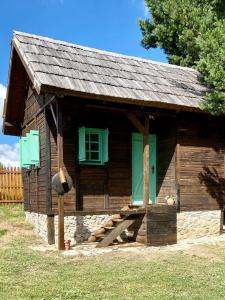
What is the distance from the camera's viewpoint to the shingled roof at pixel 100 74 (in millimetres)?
10298

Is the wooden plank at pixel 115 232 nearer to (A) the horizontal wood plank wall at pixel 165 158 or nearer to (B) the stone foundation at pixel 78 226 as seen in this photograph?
A: (B) the stone foundation at pixel 78 226

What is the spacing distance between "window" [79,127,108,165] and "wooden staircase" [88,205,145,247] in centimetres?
165

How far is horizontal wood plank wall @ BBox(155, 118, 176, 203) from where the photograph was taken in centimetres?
1262

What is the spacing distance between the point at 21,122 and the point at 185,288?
1112cm

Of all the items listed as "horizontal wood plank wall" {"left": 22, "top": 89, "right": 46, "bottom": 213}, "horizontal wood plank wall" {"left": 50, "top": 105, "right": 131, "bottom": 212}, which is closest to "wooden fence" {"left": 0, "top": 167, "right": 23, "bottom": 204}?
"horizontal wood plank wall" {"left": 22, "top": 89, "right": 46, "bottom": 213}

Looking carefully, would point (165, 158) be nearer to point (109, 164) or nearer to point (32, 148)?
point (109, 164)

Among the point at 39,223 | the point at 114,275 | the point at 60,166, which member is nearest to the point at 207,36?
the point at 60,166

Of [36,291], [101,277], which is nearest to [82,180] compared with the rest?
[101,277]

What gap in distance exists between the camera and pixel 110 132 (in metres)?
Answer: 12.5

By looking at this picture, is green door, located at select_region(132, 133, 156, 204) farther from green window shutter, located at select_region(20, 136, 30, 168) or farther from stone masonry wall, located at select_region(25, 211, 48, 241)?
green window shutter, located at select_region(20, 136, 30, 168)

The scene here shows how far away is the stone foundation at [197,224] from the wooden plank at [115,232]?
77.8 inches

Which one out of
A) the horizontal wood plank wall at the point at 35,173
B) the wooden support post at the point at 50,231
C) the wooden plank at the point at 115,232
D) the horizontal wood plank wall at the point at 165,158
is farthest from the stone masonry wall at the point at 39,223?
the horizontal wood plank wall at the point at 165,158

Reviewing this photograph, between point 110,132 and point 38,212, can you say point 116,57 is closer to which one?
point 110,132

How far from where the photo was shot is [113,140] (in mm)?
12570
